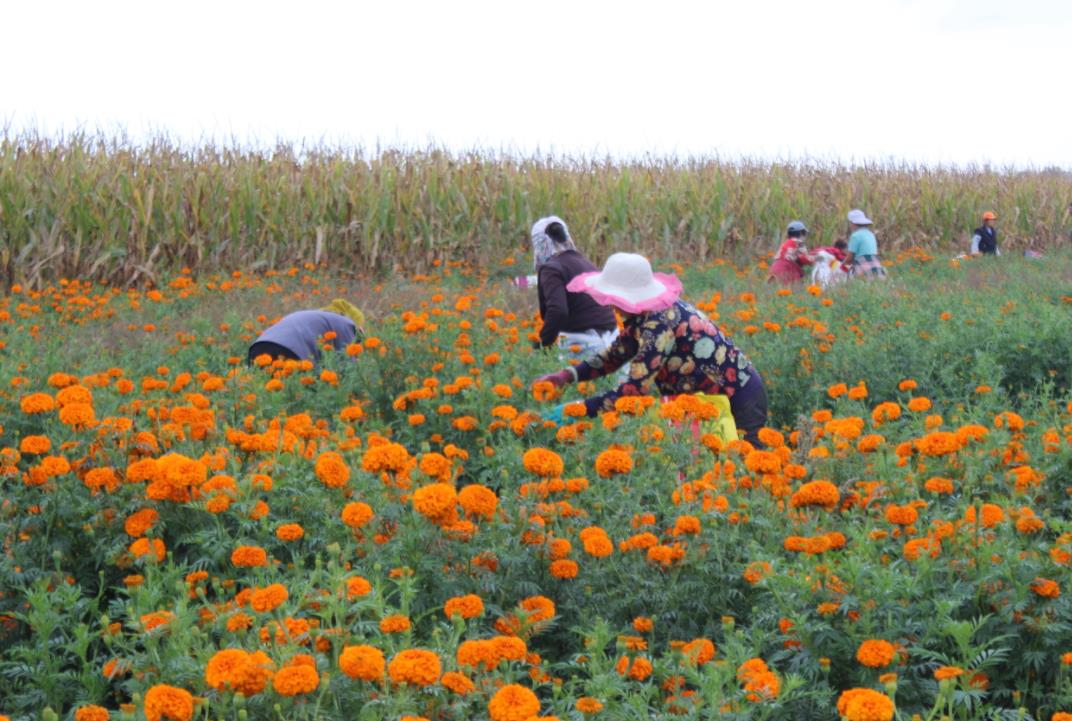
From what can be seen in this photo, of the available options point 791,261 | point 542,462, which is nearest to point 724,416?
point 542,462

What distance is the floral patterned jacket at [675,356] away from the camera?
5672mm

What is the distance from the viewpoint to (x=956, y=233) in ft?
82.5

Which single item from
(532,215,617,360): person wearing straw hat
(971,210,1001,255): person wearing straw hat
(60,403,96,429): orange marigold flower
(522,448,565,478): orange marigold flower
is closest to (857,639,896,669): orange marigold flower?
(522,448,565,478): orange marigold flower

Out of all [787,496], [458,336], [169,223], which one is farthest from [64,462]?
[169,223]

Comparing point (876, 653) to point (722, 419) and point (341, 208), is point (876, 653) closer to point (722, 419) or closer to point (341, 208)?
point (722, 419)

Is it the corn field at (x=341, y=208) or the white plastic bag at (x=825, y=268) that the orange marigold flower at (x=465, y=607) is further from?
the corn field at (x=341, y=208)

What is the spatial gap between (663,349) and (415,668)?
3485mm

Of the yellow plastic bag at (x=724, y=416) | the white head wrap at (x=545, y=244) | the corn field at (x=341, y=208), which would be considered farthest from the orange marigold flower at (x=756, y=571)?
the corn field at (x=341, y=208)

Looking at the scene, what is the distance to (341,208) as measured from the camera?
55.3 ft

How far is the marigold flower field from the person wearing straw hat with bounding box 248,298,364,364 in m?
1.80

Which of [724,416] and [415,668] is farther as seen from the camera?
[724,416]

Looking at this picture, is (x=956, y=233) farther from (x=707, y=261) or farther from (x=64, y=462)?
(x=64, y=462)

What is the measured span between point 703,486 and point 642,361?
1738 mm

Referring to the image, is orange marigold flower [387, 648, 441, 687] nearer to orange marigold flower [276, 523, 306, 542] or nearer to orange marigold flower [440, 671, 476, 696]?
orange marigold flower [440, 671, 476, 696]
